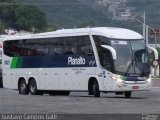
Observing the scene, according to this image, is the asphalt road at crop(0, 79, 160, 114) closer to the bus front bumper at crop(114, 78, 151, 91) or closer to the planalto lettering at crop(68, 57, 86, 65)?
the bus front bumper at crop(114, 78, 151, 91)

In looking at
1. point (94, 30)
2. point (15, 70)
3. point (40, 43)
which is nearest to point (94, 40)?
point (94, 30)

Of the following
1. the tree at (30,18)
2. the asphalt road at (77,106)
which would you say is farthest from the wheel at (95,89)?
the tree at (30,18)

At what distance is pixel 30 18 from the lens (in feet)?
385

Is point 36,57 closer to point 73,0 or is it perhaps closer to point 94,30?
point 94,30

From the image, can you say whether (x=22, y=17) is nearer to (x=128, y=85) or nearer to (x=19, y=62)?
(x=19, y=62)

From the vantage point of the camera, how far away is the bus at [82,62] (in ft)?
98.4

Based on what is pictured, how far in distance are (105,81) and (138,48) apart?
2290mm

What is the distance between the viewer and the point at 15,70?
3631 cm

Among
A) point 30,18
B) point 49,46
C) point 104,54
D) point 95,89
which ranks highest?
point 30,18

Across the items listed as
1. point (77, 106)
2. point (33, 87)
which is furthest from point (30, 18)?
point (77, 106)

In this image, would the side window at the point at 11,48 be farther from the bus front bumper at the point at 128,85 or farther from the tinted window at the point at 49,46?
the bus front bumper at the point at 128,85

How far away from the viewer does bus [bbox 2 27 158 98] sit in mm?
29984

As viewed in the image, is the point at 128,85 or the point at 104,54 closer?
the point at 128,85

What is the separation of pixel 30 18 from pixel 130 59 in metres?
88.6
